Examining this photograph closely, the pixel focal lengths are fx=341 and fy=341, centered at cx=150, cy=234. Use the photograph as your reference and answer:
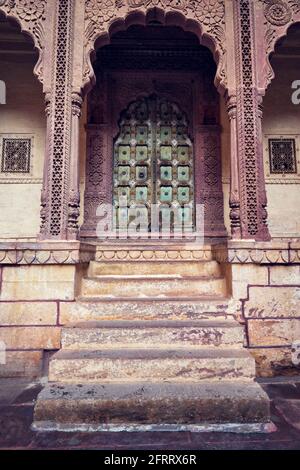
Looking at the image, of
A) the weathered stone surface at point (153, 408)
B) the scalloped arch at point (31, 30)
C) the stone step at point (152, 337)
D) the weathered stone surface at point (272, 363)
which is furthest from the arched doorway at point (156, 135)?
the weathered stone surface at point (153, 408)

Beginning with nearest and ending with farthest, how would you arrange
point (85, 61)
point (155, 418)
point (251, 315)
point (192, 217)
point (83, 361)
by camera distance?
point (155, 418) < point (83, 361) < point (251, 315) < point (85, 61) < point (192, 217)

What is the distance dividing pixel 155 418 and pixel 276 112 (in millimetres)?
5729

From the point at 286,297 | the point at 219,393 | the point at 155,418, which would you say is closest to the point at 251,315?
the point at 286,297

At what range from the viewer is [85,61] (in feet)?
14.2

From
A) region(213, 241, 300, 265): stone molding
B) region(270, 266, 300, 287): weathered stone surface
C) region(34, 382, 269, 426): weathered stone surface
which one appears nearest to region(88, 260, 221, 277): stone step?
region(213, 241, 300, 265): stone molding

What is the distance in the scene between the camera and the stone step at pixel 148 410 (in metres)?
2.44

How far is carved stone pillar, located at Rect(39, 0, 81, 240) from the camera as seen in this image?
405 cm

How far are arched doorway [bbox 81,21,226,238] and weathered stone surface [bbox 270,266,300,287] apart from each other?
77.5 inches

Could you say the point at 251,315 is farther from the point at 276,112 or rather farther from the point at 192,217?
the point at 276,112

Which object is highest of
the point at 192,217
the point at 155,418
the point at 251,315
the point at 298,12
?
the point at 298,12

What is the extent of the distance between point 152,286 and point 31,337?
148 centimetres

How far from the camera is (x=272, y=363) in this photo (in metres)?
3.64

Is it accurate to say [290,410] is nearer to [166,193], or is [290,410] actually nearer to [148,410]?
[148,410]

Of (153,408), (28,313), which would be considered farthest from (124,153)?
(153,408)
